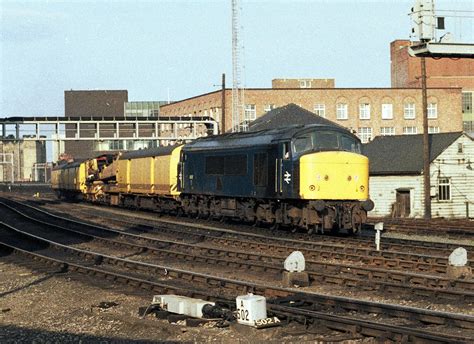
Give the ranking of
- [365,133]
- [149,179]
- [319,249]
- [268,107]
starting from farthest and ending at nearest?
1. [365,133]
2. [268,107]
3. [149,179]
4. [319,249]

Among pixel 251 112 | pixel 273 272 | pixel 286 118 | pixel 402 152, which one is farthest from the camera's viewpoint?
pixel 251 112

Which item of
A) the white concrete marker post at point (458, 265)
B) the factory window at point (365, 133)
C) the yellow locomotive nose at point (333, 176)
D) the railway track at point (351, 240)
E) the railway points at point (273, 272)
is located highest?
the factory window at point (365, 133)

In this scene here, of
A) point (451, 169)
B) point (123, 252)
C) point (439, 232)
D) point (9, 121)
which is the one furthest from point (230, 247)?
point (9, 121)

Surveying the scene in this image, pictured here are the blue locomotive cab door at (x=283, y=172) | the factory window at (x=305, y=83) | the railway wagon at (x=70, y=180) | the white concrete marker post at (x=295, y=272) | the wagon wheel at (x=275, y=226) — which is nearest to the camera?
the white concrete marker post at (x=295, y=272)

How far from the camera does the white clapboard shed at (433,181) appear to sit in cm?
4888

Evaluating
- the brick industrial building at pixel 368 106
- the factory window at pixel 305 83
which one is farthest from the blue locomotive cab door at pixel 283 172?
the factory window at pixel 305 83

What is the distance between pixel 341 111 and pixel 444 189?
36.5 m

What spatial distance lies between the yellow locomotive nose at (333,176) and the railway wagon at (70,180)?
1127 inches

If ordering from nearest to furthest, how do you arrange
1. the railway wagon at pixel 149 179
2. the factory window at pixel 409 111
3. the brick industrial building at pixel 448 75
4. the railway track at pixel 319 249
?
the railway track at pixel 319 249 → the railway wagon at pixel 149 179 → the factory window at pixel 409 111 → the brick industrial building at pixel 448 75

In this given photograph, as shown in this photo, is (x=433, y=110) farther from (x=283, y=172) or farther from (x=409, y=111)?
(x=283, y=172)

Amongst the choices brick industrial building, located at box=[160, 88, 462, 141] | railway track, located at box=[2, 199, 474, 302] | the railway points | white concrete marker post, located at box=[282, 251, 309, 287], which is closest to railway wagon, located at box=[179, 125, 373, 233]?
the railway points

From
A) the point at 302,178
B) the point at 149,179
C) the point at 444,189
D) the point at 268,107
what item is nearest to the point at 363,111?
the point at 268,107

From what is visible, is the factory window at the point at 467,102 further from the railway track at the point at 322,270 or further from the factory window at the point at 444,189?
the railway track at the point at 322,270

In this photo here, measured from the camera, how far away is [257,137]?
27.8 metres
